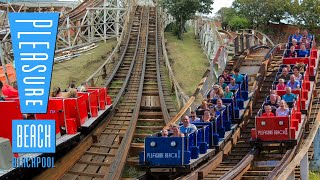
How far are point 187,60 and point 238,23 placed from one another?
55.8ft

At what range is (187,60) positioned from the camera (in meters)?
26.5

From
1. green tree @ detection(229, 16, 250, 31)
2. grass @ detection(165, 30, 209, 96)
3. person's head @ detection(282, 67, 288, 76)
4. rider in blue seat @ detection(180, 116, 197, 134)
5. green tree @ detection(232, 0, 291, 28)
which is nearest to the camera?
rider in blue seat @ detection(180, 116, 197, 134)

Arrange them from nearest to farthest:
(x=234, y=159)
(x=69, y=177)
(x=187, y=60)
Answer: (x=69, y=177) < (x=234, y=159) < (x=187, y=60)

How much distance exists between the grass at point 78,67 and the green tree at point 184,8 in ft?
16.3

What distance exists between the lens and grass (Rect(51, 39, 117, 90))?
74.3 ft

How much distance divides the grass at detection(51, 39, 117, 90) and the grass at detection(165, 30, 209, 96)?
3613mm

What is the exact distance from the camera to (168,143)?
33.5ft

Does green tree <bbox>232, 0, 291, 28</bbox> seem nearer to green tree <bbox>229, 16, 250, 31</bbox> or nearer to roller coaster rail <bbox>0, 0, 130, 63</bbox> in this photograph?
green tree <bbox>229, 16, 250, 31</bbox>

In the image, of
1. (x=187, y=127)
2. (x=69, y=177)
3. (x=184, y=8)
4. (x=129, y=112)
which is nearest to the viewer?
(x=187, y=127)

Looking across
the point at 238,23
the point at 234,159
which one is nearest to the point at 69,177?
the point at 234,159

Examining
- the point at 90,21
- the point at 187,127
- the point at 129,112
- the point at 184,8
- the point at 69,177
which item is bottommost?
the point at 69,177

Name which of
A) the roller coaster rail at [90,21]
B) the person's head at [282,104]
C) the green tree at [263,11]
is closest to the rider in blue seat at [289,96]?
the person's head at [282,104]

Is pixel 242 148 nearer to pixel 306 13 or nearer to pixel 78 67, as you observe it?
pixel 78 67

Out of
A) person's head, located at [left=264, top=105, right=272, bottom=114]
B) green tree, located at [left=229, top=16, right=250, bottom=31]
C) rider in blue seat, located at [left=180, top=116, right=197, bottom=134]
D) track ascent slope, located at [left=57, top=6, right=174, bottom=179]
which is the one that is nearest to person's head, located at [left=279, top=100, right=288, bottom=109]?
person's head, located at [left=264, top=105, right=272, bottom=114]
